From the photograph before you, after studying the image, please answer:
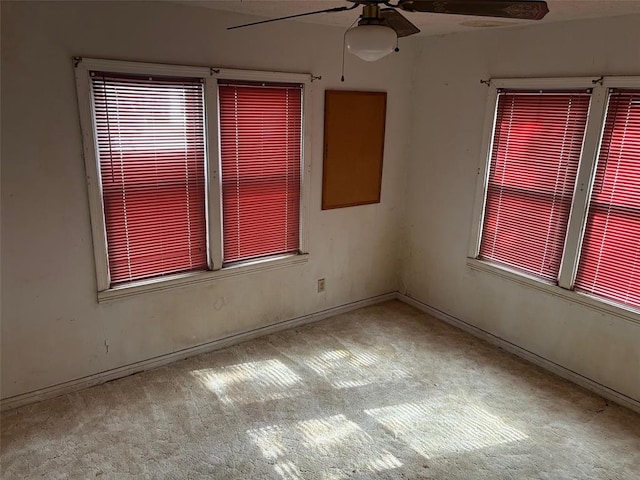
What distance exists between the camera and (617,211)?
2996 mm

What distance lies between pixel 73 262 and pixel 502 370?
10.2ft

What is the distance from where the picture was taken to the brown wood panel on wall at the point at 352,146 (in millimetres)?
3775

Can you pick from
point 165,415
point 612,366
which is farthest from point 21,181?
point 612,366

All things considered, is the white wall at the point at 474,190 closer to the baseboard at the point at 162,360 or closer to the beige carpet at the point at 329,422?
the beige carpet at the point at 329,422

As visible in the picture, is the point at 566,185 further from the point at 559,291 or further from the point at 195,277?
the point at 195,277

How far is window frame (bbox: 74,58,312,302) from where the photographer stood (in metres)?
2.75

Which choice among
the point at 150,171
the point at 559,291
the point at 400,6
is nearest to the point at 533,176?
the point at 559,291

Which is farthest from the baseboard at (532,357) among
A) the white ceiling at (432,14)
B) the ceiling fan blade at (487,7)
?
the ceiling fan blade at (487,7)

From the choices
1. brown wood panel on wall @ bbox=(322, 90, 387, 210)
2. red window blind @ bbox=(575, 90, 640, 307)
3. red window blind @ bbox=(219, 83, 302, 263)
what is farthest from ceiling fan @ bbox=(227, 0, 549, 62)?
brown wood panel on wall @ bbox=(322, 90, 387, 210)

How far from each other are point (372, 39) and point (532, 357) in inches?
113

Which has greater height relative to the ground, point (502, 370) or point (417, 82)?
point (417, 82)

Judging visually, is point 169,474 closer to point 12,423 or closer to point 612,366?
point 12,423

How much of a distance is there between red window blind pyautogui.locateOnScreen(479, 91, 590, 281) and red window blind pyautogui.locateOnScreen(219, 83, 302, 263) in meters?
1.57

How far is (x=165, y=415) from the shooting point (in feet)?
9.38
